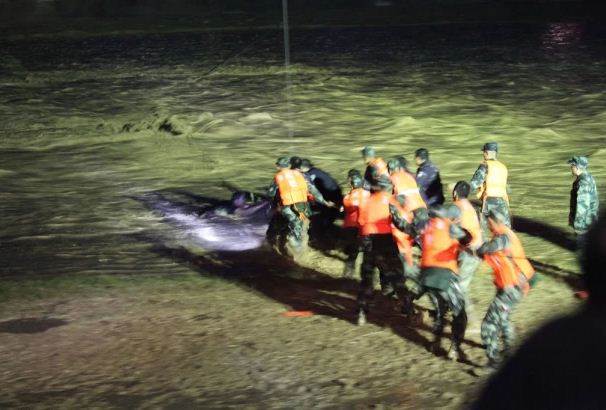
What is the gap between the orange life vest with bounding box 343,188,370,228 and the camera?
42.1 ft

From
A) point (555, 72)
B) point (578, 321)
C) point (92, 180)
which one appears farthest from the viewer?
point (555, 72)

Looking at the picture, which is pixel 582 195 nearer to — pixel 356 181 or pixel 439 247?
pixel 356 181

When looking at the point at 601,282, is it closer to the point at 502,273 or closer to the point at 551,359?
the point at 551,359

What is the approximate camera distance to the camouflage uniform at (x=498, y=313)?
9.37 metres

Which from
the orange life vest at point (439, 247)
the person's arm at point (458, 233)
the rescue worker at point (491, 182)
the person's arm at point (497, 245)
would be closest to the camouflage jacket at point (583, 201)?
the rescue worker at point (491, 182)

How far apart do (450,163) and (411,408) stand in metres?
15.3

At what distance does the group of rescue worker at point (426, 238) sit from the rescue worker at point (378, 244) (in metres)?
0.01

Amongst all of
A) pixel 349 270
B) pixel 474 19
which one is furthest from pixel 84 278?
pixel 474 19

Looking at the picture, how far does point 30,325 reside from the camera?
12.4 m

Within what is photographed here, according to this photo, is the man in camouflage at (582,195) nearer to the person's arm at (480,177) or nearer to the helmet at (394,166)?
the person's arm at (480,177)

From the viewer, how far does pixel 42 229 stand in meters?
18.3

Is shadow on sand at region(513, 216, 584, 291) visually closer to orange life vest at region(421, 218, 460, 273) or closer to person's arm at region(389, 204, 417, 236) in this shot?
person's arm at region(389, 204, 417, 236)

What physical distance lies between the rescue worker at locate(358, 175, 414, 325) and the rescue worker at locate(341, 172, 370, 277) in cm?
32

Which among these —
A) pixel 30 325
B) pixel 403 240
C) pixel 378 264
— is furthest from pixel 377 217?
pixel 30 325
